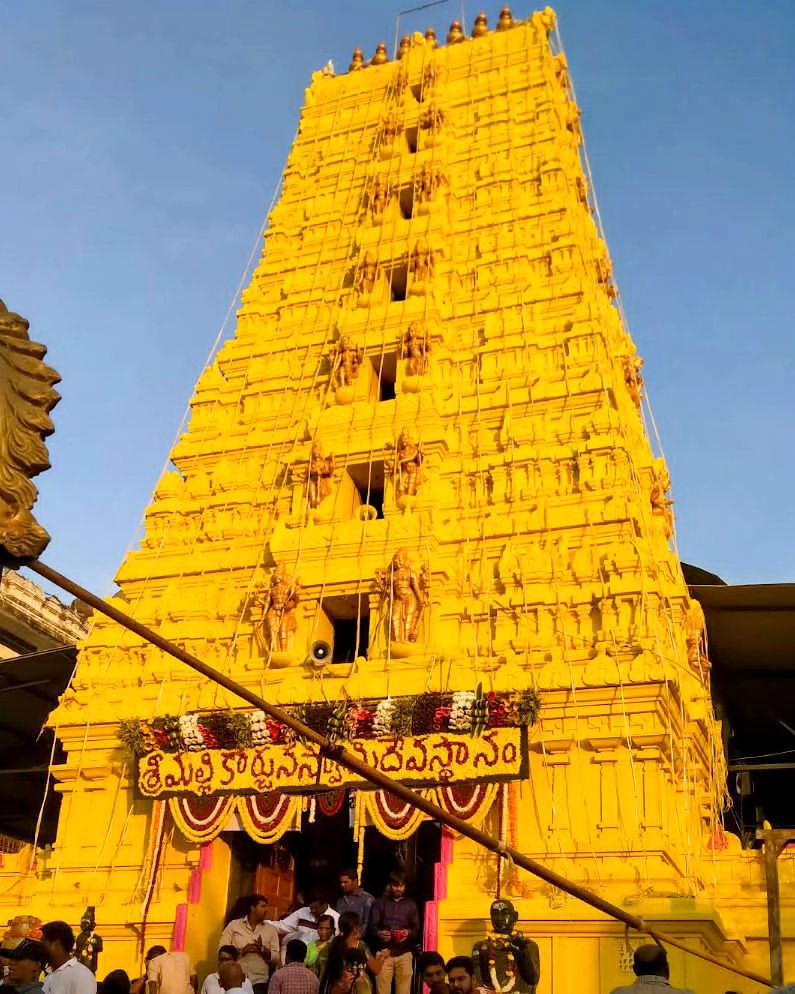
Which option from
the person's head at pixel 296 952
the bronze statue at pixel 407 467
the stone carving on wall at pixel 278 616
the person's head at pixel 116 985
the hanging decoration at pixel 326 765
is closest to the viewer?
the person's head at pixel 116 985

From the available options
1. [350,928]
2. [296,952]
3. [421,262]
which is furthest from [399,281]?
[296,952]

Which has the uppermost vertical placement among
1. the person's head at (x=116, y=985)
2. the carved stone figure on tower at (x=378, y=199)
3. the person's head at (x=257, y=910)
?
the carved stone figure on tower at (x=378, y=199)

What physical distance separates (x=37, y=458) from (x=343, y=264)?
71.9 feet

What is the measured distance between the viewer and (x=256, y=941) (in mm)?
13266

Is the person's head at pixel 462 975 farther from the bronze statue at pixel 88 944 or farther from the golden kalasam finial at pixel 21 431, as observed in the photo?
the golden kalasam finial at pixel 21 431

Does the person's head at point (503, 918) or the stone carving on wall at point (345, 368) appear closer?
the person's head at point (503, 918)

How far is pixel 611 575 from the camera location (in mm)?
17016

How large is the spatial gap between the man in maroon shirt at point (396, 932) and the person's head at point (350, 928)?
0.57 metres

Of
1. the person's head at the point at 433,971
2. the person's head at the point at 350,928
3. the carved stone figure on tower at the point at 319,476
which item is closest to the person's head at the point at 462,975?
the person's head at the point at 433,971

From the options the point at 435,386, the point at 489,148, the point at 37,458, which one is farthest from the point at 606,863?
the point at 489,148

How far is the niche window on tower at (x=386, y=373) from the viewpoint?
72.4ft

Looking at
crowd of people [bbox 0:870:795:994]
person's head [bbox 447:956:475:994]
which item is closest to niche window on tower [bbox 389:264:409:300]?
crowd of people [bbox 0:870:795:994]

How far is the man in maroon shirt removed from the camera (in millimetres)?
12305

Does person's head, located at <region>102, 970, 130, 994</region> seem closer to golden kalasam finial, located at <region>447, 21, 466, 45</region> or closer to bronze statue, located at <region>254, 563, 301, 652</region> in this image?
bronze statue, located at <region>254, 563, 301, 652</region>
